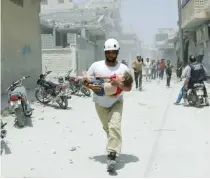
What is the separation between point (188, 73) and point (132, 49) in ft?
207

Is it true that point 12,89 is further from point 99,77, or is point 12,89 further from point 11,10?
point 11,10

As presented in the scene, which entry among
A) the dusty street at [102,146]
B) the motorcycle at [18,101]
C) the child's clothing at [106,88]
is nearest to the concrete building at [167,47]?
the dusty street at [102,146]

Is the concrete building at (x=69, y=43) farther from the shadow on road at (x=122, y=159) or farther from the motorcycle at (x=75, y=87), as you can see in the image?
the shadow on road at (x=122, y=159)

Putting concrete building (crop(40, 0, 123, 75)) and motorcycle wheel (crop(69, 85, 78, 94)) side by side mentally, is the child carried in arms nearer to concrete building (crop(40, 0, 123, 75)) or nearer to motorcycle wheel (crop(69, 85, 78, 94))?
motorcycle wheel (crop(69, 85, 78, 94))

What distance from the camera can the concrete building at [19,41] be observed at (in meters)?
11.8

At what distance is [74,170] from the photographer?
4746 mm

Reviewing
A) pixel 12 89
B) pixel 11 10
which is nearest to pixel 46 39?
pixel 11 10

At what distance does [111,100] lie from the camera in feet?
16.2

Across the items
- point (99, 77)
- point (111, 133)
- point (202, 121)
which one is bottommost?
point (202, 121)

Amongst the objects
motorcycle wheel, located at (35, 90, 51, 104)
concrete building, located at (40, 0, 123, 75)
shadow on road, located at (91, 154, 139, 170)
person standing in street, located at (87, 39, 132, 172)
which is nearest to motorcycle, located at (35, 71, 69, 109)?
motorcycle wheel, located at (35, 90, 51, 104)

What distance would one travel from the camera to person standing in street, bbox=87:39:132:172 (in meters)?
4.75

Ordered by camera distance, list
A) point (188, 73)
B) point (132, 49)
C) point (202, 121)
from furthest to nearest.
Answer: point (132, 49) < point (188, 73) < point (202, 121)

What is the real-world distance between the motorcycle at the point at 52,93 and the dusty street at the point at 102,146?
0.62 meters

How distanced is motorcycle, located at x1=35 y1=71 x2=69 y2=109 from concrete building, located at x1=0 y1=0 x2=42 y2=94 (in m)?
1.38
